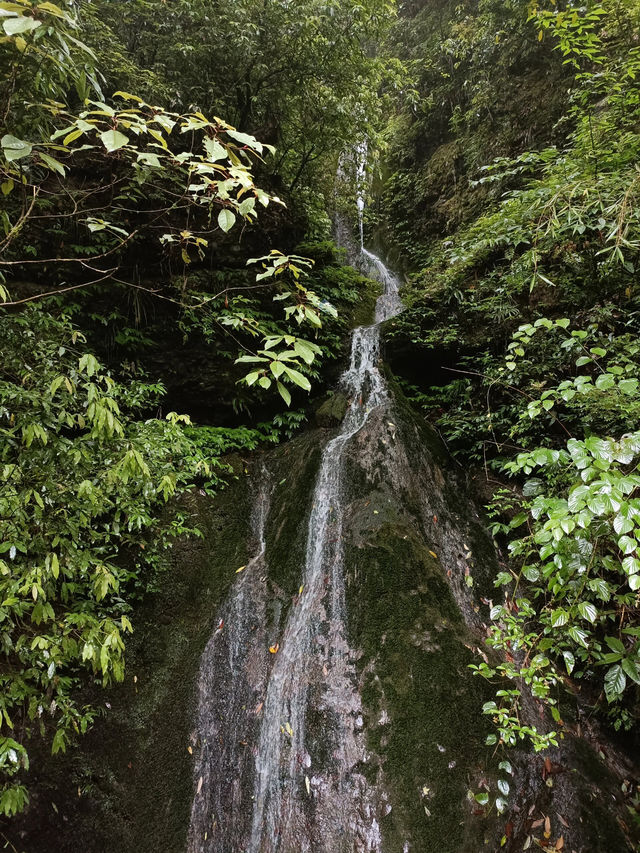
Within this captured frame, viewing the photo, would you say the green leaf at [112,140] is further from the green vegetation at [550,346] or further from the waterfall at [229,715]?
the waterfall at [229,715]

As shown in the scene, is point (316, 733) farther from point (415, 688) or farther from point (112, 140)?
point (112, 140)

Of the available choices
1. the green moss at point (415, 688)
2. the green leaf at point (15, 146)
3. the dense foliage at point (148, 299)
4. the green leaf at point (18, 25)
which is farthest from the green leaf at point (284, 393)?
the green moss at point (415, 688)

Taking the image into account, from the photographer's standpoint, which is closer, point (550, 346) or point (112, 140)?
point (112, 140)

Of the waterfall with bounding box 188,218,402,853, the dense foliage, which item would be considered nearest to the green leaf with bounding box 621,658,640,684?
the waterfall with bounding box 188,218,402,853

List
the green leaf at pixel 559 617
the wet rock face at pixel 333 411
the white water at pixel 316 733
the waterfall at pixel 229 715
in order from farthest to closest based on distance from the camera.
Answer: the wet rock face at pixel 333 411 → the waterfall at pixel 229 715 → the white water at pixel 316 733 → the green leaf at pixel 559 617

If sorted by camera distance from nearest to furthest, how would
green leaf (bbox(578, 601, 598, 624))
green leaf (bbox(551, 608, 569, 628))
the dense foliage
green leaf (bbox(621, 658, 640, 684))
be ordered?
green leaf (bbox(621, 658, 640, 684))
green leaf (bbox(578, 601, 598, 624))
green leaf (bbox(551, 608, 569, 628))
the dense foliage

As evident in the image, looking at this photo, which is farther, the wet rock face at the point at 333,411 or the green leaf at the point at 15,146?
the wet rock face at the point at 333,411

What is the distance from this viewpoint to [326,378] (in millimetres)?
7492

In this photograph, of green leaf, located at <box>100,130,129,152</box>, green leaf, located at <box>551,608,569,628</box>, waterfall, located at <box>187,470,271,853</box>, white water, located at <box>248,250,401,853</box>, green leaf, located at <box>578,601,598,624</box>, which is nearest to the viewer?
green leaf, located at <box>100,130,129,152</box>

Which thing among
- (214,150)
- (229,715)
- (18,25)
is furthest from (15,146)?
(229,715)

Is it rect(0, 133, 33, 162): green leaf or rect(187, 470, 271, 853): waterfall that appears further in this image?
rect(187, 470, 271, 853): waterfall

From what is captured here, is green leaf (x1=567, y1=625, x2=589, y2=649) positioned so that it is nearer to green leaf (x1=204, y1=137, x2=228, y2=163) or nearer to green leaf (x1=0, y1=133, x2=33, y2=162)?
green leaf (x1=204, y1=137, x2=228, y2=163)

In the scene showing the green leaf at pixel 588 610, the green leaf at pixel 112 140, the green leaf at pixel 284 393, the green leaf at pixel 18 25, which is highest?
the green leaf at pixel 18 25

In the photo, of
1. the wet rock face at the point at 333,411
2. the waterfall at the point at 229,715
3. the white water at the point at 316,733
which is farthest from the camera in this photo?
the wet rock face at the point at 333,411
